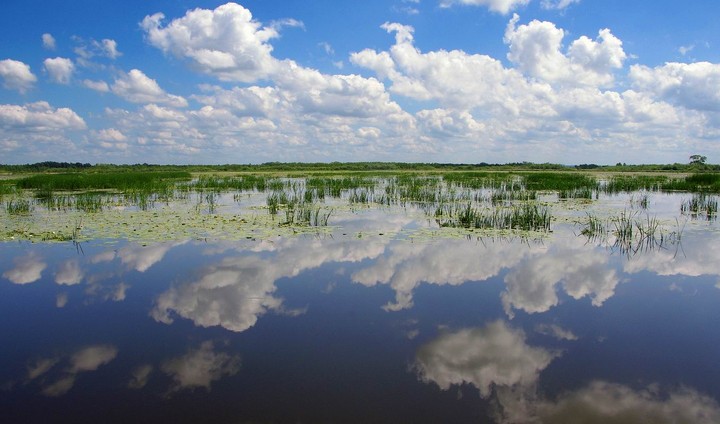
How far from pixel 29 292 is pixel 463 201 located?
45.6 ft

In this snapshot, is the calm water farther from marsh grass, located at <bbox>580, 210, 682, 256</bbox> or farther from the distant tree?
the distant tree

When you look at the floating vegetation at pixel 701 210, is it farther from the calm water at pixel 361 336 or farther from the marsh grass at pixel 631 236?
the calm water at pixel 361 336

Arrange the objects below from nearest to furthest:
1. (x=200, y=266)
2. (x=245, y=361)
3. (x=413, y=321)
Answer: (x=245, y=361) → (x=413, y=321) → (x=200, y=266)

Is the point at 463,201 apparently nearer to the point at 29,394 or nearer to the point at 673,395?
the point at 673,395

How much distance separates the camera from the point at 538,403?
3674 millimetres

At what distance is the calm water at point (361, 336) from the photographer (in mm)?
3656

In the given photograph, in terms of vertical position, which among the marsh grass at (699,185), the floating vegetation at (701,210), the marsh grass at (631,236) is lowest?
the marsh grass at (631,236)

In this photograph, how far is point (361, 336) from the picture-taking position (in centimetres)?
497

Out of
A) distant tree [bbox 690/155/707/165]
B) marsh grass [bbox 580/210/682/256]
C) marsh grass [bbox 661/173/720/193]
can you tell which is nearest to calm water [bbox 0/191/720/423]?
marsh grass [bbox 580/210/682/256]

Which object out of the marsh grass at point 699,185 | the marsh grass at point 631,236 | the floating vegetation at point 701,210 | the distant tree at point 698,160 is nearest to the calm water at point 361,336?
the marsh grass at point 631,236

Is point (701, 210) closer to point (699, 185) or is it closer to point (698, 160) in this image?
point (699, 185)

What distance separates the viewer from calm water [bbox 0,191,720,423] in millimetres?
3656

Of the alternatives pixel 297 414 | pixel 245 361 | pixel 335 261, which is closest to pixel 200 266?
pixel 335 261

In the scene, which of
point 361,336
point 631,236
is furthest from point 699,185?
point 361,336
